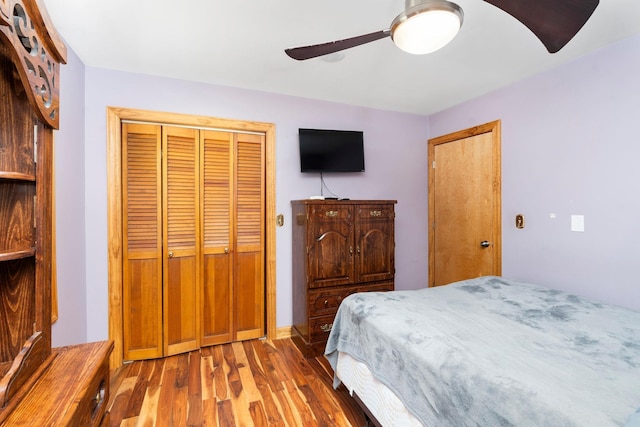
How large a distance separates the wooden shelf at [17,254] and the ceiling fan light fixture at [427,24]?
164cm

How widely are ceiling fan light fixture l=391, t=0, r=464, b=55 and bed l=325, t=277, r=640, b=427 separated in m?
1.40

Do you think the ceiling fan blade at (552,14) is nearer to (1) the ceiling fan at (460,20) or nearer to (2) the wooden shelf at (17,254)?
(1) the ceiling fan at (460,20)

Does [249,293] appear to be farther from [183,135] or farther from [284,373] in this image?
[183,135]

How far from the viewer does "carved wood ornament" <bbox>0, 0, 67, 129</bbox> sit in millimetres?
772

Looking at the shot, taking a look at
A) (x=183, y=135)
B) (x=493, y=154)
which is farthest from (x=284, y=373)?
(x=493, y=154)

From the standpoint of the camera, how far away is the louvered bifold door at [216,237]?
275 centimetres

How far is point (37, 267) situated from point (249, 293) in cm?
211

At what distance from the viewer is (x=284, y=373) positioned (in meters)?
2.36

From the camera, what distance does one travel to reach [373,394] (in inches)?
63.1

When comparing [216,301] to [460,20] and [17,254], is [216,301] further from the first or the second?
[460,20]

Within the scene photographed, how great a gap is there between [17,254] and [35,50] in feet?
2.05

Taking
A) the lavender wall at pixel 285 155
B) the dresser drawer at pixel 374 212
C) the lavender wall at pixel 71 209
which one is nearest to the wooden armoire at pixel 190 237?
the lavender wall at pixel 285 155

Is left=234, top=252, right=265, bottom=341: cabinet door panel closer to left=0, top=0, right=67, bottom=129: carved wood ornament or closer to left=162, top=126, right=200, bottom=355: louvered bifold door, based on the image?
left=162, top=126, right=200, bottom=355: louvered bifold door

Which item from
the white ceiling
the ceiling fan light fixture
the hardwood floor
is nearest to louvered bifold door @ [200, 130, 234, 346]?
the hardwood floor
